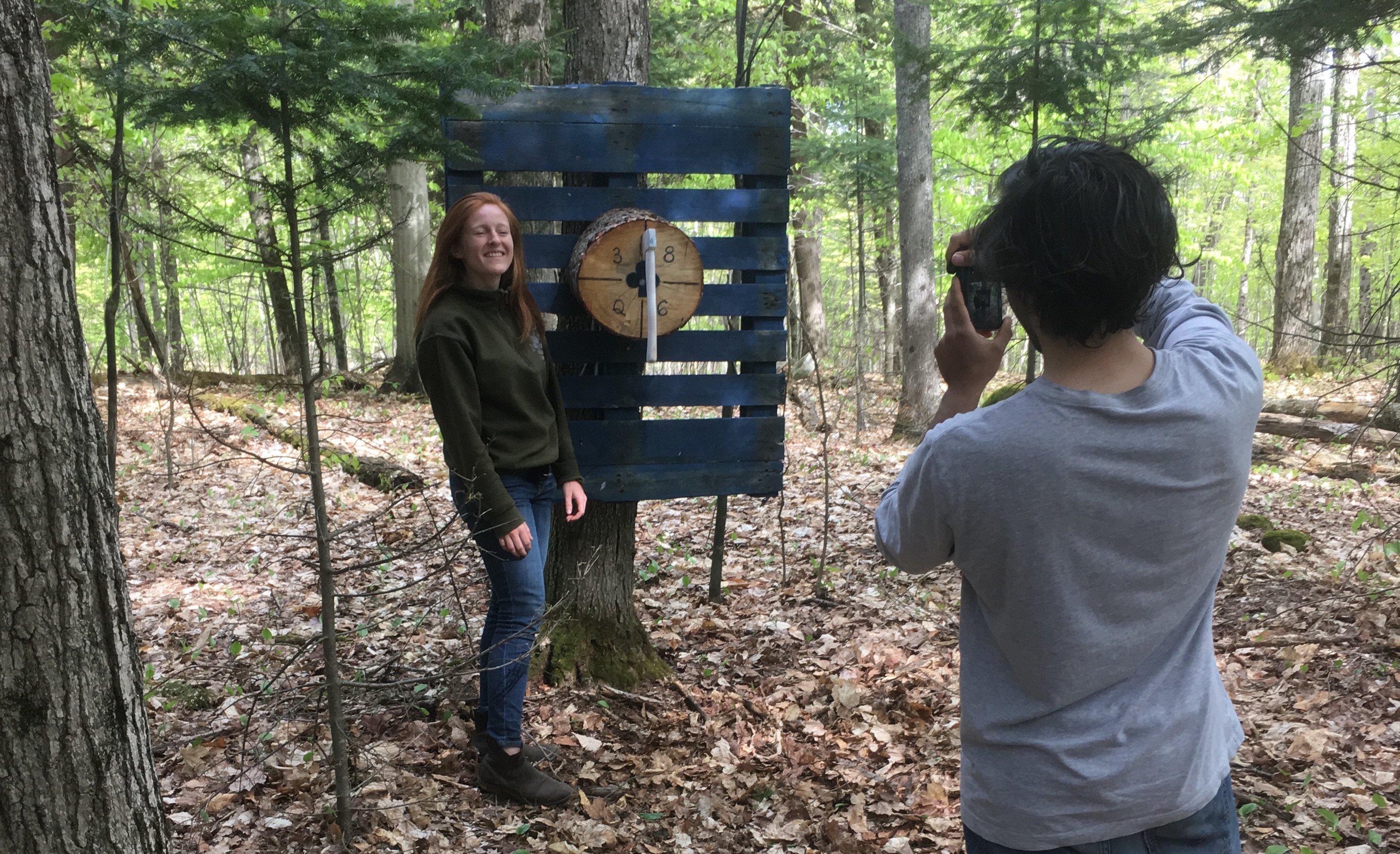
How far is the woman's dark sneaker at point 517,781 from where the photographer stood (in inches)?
130

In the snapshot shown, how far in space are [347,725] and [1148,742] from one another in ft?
10.7

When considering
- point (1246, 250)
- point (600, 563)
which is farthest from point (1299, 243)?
point (1246, 250)

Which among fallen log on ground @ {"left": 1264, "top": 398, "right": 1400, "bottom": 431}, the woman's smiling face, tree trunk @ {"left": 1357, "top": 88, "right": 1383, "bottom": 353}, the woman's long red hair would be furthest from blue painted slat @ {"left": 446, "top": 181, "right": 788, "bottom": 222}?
tree trunk @ {"left": 1357, "top": 88, "right": 1383, "bottom": 353}

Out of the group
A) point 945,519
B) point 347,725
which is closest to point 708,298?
point 347,725

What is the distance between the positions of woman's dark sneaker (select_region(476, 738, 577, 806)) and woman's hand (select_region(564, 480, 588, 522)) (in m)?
0.86

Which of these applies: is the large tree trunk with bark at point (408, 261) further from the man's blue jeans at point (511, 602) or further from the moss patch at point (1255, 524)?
the moss patch at point (1255, 524)

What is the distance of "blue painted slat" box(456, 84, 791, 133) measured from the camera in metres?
3.53

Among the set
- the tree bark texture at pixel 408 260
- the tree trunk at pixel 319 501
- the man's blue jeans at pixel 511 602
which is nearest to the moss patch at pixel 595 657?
the man's blue jeans at pixel 511 602

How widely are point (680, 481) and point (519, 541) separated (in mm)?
915

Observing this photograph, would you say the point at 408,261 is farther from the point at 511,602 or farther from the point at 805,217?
the point at 511,602

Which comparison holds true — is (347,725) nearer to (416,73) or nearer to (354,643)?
(354,643)

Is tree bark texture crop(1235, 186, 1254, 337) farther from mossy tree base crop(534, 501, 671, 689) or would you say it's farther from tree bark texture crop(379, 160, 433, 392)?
mossy tree base crop(534, 501, 671, 689)

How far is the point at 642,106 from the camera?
12.0ft

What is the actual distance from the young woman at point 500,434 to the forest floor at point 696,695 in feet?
0.57
